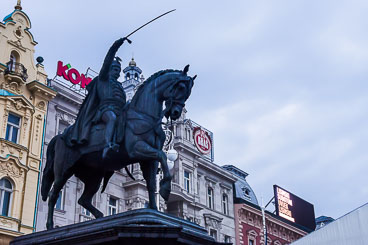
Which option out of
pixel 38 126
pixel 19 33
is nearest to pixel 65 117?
pixel 38 126

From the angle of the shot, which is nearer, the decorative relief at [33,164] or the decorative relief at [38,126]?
the decorative relief at [33,164]

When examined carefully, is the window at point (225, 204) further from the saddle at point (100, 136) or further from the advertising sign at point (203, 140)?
the saddle at point (100, 136)

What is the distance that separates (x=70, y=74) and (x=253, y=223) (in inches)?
881

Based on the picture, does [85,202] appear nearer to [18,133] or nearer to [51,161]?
[51,161]

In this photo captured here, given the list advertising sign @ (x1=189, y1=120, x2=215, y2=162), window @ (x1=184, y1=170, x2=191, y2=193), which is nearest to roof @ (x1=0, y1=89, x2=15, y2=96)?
window @ (x1=184, y1=170, x2=191, y2=193)

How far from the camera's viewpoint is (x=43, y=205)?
2798 centimetres

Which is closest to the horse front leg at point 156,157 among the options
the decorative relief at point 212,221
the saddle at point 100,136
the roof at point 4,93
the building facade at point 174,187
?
the saddle at point 100,136

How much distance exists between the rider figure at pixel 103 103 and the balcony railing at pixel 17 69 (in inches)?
738

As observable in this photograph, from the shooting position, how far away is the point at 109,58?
10.1 m

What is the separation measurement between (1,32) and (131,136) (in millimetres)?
21575

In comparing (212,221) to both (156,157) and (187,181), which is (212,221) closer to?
(187,181)

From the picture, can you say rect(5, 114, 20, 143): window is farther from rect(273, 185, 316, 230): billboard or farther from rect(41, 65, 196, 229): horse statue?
rect(273, 185, 316, 230): billboard

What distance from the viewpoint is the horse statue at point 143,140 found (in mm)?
9023

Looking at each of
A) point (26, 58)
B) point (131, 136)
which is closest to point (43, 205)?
point (26, 58)
